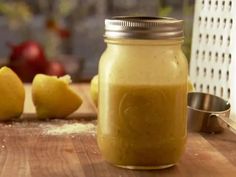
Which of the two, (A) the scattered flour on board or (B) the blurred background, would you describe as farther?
(B) the blurred background

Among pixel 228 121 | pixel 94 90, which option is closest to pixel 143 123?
pixel 228 121

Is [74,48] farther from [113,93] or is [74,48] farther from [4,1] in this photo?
[113,93]

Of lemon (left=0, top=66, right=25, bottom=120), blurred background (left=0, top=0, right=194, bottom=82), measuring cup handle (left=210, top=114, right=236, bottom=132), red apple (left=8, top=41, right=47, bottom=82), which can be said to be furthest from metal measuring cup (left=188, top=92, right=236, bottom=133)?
blurred background (left=0, top=0, right=194, bottom=82)

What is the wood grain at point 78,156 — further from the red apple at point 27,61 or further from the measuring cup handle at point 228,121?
the red apple at point 27,61

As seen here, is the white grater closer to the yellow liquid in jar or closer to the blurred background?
the yellow liquid in jar

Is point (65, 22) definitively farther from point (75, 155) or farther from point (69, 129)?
point (75, 155)
